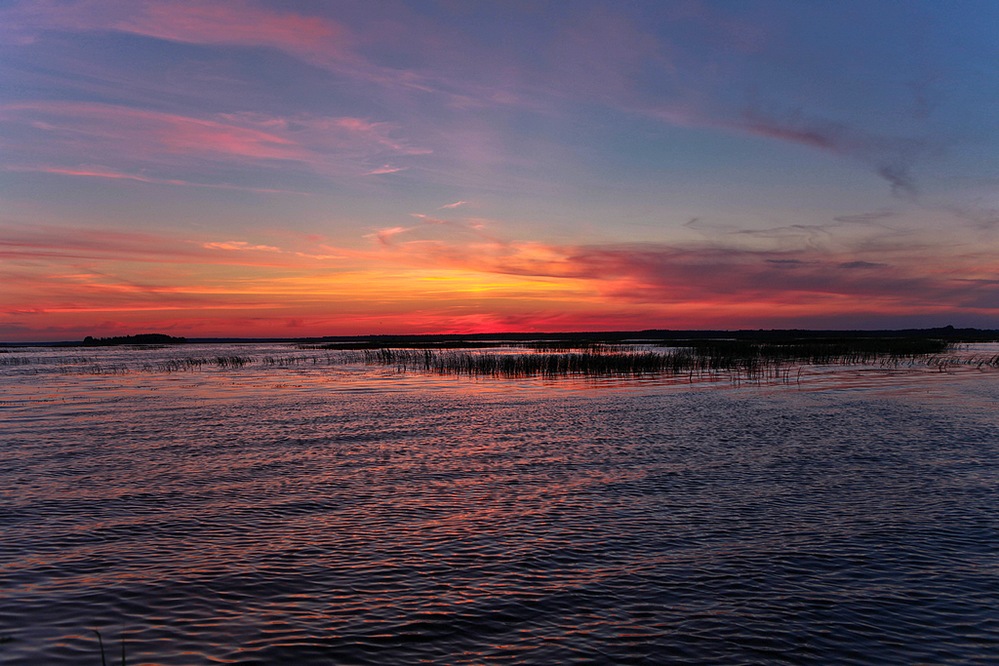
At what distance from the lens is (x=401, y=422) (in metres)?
21.7

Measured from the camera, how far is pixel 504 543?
930 centimetres

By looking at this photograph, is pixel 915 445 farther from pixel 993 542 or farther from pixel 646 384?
pixel 646 384

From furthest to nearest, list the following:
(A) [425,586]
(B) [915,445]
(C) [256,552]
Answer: (B) [915,445]
(C) [256,552]
(A) [425,586]

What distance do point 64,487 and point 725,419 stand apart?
60.9 feet

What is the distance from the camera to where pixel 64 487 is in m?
12.6

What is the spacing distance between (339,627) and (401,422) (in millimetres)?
15012

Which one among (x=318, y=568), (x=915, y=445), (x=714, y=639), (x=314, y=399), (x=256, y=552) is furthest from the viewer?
(x=314, y=399)

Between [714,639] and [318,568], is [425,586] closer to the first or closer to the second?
[318,568]

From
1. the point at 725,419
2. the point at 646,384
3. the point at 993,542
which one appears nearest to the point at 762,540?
the point at 993,542

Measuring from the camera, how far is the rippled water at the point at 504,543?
6.52 m

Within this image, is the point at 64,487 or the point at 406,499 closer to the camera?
the point at 406,499

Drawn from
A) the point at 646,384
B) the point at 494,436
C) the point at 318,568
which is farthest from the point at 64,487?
the point at 646,384

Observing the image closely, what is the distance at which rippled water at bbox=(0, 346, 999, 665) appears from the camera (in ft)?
21.4

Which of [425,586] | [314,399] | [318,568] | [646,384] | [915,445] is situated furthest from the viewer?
[646,384]
